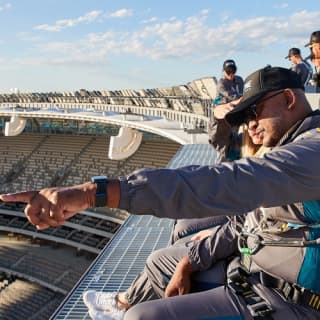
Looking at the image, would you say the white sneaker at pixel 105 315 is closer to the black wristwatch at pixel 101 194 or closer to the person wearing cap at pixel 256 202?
the person wearing cap at pixel 256 202

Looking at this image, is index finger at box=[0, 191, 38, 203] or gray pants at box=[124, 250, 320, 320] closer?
index finger at box=[0, 191, 38, 203]

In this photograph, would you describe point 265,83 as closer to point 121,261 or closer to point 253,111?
point 253,111

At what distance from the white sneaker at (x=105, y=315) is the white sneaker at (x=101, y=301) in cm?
2

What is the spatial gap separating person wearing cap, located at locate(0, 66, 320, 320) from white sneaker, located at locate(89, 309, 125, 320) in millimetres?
403

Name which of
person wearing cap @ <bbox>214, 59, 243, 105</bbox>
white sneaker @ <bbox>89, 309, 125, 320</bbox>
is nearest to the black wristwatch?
white sneaker @ <bbox>89, 309, 125, 320</bbox>

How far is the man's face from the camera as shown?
1.62 meters

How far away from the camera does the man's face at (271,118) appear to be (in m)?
1.62

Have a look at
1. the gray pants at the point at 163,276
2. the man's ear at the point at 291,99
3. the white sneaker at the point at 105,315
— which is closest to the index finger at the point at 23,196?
the man's ear at the point at 291,99

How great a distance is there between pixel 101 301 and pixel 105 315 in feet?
0.43

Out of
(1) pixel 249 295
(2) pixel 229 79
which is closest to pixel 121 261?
(1) pixel 249 295

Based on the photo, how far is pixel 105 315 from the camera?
244 cm

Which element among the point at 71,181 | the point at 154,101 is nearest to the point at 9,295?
the point at 71,181

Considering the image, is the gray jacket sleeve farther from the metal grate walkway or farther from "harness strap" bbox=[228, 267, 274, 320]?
the metal grate walkway

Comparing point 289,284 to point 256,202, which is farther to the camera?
point 289,284
